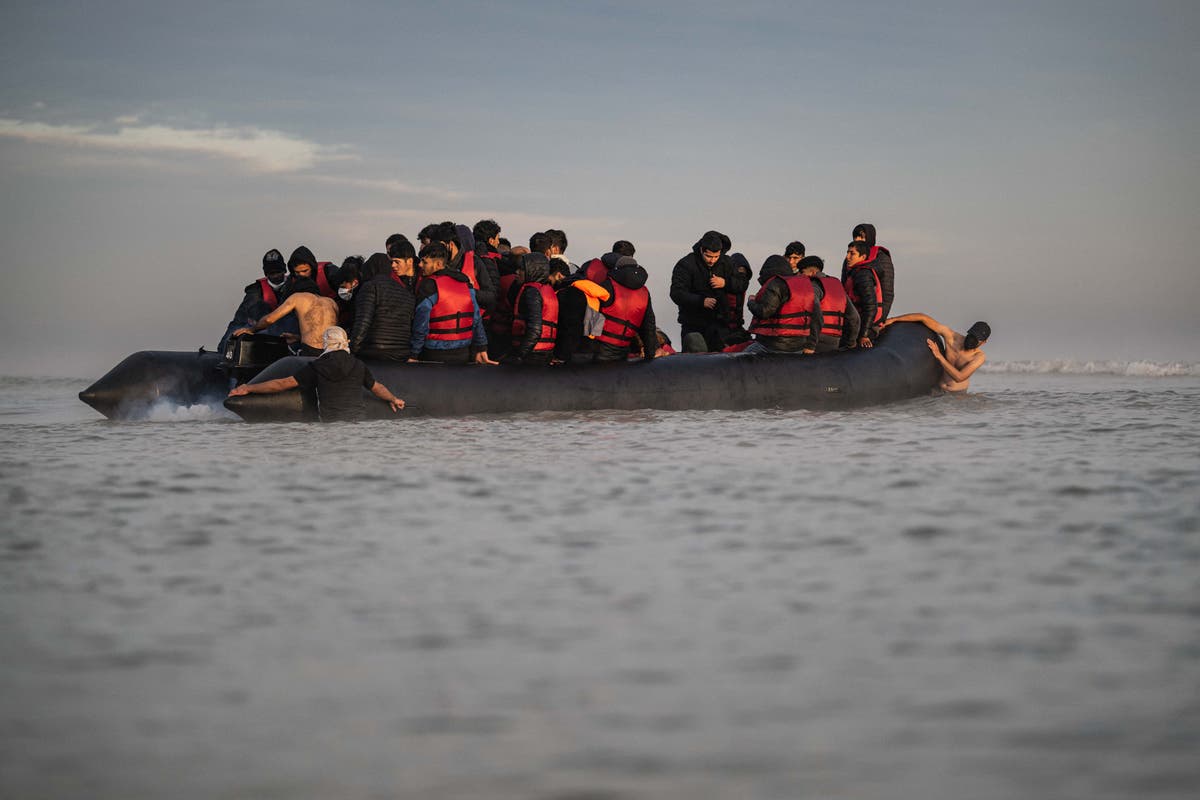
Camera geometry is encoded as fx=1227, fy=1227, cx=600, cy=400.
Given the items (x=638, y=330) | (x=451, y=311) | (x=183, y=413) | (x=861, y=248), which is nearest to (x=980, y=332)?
(x=861, y=248)

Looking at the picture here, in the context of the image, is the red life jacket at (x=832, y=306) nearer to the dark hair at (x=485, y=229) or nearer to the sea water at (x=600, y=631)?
the dark hair at (x=485, y=229)

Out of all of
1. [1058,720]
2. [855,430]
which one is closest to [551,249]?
[855,430]

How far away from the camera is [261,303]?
11.1m

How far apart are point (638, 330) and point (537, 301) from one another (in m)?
1.09

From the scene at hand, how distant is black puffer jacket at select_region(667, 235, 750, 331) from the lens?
41.0 feet

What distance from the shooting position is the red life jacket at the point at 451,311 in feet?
34.2

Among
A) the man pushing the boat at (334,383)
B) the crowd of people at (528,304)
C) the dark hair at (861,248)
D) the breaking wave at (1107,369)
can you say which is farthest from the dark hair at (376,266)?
the breaking wave at (1107,369)

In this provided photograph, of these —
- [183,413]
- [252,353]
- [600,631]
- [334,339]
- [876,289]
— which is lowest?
[600,631]

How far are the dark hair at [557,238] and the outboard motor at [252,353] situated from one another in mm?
2549

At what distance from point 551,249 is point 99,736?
8812mm

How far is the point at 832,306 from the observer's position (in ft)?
39.4

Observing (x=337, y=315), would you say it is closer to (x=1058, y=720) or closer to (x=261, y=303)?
(x=261, y=303)

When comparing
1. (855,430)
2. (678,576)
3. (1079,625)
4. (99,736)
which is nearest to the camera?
(99,736)

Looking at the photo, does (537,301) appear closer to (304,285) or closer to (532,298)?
(532,298)
